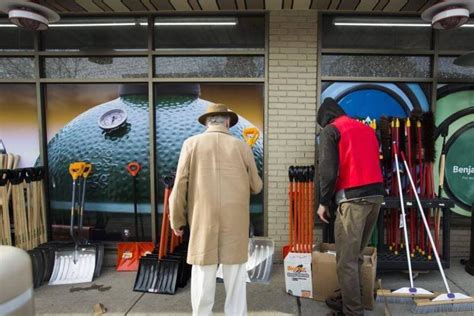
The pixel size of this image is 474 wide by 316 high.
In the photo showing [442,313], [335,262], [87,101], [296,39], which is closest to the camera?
[442,313]

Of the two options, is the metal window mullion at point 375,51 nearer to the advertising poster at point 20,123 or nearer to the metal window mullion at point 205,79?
the metal window mullion at point 205,79

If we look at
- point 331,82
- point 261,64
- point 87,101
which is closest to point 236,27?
point 261,64

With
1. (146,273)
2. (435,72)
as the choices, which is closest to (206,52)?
(146,273)

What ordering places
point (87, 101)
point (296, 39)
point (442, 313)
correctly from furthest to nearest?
point (87, 101) → point (296, 39) → point (442, 313)

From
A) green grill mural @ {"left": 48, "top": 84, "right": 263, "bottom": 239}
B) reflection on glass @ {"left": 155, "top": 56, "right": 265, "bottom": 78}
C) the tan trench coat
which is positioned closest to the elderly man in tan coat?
the tan trench coat

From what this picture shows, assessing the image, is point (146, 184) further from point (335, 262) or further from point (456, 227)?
point (456, 227)

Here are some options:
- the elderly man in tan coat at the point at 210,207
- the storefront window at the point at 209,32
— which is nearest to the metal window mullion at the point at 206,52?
the storefront window at the point at 209,32

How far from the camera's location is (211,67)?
4395 millimetres

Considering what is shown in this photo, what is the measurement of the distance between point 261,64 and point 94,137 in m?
2.34

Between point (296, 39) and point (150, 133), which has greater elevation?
point (296, 39)

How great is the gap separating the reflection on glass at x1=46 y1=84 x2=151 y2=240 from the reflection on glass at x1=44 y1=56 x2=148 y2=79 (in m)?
0.14

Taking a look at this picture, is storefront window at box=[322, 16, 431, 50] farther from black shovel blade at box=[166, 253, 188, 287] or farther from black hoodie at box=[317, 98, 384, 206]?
black shovel blade at box=[166, 253, 188, 287]

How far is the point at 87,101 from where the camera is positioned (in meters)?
4.53

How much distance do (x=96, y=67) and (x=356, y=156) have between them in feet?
11.2
